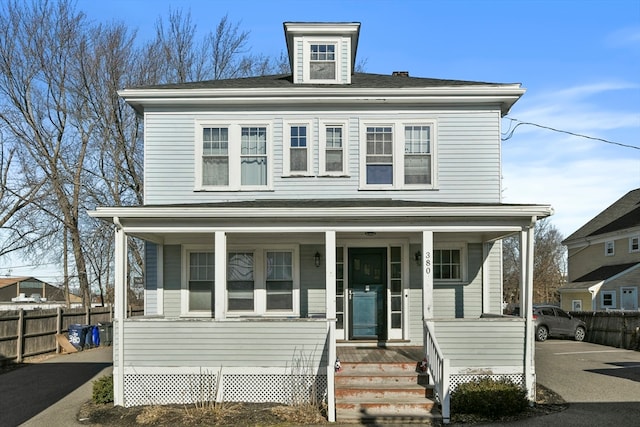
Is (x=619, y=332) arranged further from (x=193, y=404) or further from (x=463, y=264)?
(x=193, y=404)

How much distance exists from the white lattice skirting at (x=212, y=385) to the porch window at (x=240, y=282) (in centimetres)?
224

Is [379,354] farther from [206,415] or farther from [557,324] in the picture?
[557,324]

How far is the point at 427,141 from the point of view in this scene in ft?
45.6

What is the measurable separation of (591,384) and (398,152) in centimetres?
641

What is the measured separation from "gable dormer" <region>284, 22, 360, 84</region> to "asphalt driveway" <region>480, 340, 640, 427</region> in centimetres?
840

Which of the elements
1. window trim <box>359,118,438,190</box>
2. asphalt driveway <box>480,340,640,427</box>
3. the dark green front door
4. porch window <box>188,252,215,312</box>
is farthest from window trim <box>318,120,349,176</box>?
asphalt driveway <box>480,340,640,427</box>

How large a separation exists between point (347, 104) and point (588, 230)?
26331 mm

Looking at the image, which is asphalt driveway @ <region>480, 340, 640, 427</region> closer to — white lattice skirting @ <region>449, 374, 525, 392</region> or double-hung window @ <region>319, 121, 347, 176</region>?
white lattice skirting @ <region>449, 374, 525, 392</region>

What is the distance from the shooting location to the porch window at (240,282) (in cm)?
1366

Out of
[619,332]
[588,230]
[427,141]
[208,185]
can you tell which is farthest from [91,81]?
[588,230]

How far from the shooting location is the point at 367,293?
1380 cm

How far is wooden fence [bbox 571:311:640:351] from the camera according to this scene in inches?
829

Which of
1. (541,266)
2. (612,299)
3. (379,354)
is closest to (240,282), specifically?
(379,354)

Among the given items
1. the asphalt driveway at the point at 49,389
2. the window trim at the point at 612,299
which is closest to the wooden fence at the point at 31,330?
the asphalt driveway at the point at 49,389
